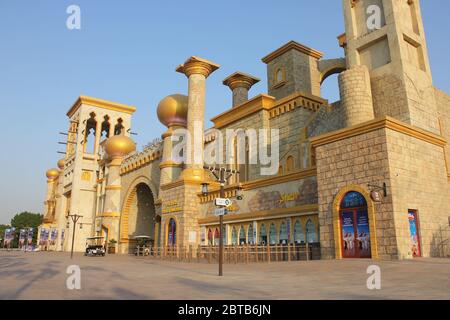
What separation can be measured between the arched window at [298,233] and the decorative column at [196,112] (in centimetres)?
941

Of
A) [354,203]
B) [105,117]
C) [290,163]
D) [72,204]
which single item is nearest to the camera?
[354,203]

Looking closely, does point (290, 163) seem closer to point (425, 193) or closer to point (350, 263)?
point (425, 193)

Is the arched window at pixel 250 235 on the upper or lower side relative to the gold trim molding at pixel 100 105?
lower

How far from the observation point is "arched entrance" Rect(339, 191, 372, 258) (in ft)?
46.0

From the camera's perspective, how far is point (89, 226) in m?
47.2

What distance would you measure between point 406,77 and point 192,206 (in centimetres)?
1519

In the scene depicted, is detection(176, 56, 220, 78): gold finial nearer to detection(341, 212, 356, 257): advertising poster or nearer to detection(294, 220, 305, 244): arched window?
detection(294, 220, 305, 244): arched window

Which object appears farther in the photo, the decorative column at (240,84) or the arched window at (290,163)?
the decorative column at (240,84)

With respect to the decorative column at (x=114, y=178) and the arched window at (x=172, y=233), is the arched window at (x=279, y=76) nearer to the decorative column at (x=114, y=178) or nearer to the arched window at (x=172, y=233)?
the arched window at (x=172, y=233)

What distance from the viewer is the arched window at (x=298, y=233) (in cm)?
1816

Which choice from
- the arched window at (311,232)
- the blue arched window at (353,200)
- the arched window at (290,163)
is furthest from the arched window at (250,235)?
the blue arched window at (353,200)

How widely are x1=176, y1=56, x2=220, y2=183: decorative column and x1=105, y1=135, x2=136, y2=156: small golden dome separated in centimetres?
1537

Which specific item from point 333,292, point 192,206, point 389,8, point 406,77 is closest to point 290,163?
point 192,206

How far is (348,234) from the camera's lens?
14.6 meters
